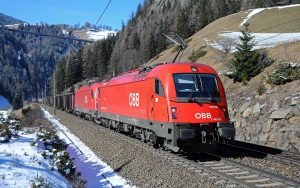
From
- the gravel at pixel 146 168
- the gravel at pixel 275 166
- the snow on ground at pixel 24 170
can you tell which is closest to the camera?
the snow on ground at pixel 24 170

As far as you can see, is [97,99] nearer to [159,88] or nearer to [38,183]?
[159,88]

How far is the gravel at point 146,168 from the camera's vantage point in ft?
34.6

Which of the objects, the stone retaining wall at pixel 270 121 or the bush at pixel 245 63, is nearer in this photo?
the stone retaining wall at pixel 270 121

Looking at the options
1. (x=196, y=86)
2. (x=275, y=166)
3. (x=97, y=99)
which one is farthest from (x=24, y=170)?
(x=97, y=99)

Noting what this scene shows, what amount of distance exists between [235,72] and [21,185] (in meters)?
22.1

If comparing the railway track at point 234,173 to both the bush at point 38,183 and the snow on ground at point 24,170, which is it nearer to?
the snow on ground at point 24,170

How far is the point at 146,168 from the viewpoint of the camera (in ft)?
41.3

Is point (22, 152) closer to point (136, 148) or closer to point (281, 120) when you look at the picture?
point (136, 148)

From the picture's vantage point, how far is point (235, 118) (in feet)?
72.7

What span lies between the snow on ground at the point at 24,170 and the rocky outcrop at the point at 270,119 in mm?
9349

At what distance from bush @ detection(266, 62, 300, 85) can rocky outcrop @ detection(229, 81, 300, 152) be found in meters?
1.08

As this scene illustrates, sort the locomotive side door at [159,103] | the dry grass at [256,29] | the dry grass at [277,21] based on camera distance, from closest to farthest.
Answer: the locomotive side door at [159,103] < the dry grass at [256,29] < the dry grass at [277,21]

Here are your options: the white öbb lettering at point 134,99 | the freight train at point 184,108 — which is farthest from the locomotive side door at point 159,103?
the white öbb lettering at point 134,99

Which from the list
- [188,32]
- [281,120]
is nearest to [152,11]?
[188,32]
